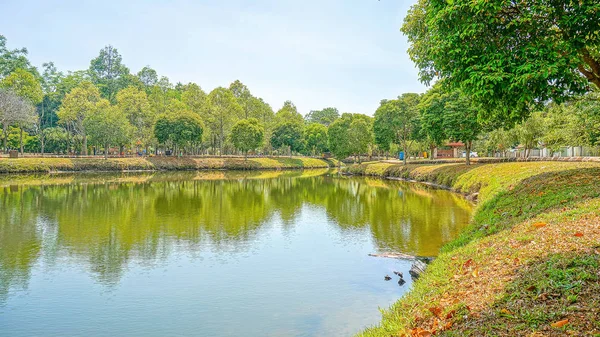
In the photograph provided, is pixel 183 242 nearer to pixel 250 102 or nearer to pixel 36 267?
pixel 36 267

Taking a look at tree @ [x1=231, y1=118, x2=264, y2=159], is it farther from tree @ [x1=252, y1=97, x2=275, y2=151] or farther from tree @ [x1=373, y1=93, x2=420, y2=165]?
tree @ [x1=373, y1=93, x2=420, y2=165]

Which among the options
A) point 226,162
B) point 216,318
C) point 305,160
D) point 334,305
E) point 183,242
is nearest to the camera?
point 216,318

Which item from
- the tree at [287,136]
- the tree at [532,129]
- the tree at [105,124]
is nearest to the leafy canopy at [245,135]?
the tree at [287,136]

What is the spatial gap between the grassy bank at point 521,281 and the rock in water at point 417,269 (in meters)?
0.67

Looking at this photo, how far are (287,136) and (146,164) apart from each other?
34.1 m

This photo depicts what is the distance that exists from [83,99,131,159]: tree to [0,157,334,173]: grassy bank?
3.69m

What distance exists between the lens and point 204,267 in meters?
13.9

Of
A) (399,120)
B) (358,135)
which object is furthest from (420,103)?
(358,135)

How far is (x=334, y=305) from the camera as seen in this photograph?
1058 cm

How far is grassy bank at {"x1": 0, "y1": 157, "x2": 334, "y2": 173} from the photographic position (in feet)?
197

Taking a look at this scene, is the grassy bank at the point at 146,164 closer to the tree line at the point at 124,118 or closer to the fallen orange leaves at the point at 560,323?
the tree line at the point at 124,118

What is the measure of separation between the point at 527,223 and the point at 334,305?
5.45 m

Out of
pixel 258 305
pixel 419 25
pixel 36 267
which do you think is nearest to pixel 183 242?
pixel 36 267

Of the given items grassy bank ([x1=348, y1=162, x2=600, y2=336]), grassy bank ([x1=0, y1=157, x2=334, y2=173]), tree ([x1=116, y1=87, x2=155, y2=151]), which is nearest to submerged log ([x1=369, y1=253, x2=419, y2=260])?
grassy bank ([x1=348, y1=162, x2=600, y2=336])
